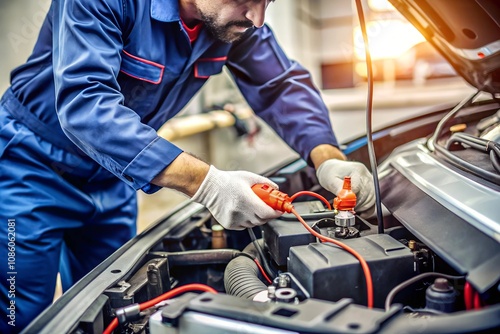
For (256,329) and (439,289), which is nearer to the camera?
(256,329)

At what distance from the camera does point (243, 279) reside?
0.92 meters

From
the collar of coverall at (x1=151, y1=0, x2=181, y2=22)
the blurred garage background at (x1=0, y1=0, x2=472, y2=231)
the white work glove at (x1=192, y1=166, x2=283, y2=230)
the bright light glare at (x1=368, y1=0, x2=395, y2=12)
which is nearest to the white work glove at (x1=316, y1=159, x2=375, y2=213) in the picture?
the white work glove at (x1=192, y1=166, x2=283, y2=230)

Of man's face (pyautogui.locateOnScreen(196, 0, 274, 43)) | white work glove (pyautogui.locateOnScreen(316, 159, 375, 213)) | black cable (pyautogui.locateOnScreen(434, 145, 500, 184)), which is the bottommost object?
white work glove (pyautogui.locateOnScreen(316, 159, 375, 213))

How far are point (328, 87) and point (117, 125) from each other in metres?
5.68

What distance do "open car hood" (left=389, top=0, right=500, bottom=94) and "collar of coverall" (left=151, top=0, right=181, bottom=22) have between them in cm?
58

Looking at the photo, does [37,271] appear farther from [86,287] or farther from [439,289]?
[439,289]

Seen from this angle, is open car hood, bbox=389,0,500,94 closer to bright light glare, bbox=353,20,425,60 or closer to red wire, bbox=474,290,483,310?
red wire, bbox=474,290,483,310

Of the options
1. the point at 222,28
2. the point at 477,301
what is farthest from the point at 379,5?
the point at 477,301

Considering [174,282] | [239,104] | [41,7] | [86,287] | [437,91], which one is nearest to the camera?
[86,287]

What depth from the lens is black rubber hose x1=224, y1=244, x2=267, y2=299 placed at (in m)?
0.87

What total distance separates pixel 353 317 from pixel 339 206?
0.36 m

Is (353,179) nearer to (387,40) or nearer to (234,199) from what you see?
(234,199)

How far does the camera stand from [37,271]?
1.34 metres

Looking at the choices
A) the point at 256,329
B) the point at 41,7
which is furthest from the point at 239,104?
the point at 256,329
